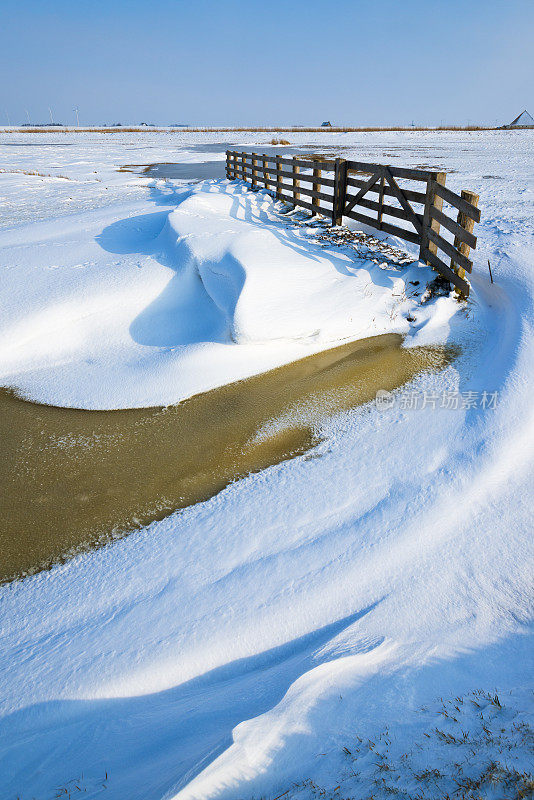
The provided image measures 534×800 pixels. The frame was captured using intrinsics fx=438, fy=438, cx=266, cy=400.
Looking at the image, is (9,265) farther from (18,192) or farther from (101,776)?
(18,192)

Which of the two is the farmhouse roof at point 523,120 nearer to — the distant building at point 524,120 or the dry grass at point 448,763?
the distant building at point 524,120

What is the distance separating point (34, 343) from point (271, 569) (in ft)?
15.3

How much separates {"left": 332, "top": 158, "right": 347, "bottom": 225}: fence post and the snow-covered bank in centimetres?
186

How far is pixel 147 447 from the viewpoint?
14.1 feet

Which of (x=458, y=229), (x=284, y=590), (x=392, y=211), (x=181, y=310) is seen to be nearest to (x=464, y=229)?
(x=458, y=229)

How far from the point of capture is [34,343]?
231 inches

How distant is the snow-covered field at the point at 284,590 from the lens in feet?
6.42

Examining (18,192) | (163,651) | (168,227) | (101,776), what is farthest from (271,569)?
(18,192)

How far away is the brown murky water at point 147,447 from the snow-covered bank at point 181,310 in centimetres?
34

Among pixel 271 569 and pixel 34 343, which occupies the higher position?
pixel 34 343

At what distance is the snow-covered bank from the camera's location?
5.40 meters

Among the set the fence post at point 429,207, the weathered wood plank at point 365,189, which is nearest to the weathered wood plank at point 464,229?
the fence post at point 429,207

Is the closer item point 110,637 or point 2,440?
point 110,637

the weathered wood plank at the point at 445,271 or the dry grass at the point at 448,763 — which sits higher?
the weathered wood plank at the point at 445,271
